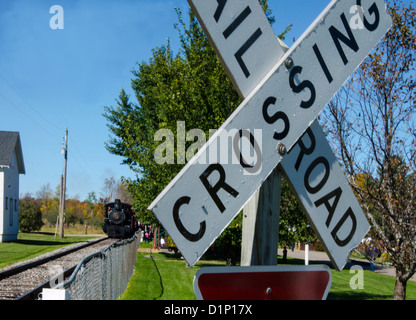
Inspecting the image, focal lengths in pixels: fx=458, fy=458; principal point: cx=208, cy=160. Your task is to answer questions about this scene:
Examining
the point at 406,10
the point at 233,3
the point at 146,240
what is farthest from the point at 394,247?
the point at 146,240

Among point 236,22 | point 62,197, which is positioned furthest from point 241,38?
point 62,197

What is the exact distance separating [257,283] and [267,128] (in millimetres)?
650

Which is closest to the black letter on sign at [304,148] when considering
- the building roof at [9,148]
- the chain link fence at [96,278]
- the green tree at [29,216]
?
the chain link fence at [96,278]

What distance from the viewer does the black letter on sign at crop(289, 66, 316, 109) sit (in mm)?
1904

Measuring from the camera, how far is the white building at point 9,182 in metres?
36.2

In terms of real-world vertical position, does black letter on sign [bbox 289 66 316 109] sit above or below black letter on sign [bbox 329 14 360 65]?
below

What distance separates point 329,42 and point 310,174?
1.90 feet

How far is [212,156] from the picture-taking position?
1678 mm

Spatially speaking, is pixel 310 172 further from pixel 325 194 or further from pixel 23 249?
pixel 23 249

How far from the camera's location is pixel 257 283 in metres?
1.92

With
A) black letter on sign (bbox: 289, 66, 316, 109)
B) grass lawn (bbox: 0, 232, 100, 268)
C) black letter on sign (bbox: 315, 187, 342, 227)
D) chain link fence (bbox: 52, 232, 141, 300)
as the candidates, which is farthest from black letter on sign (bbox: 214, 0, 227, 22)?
grass lawn (bbox: 0, 232, 100, 268)

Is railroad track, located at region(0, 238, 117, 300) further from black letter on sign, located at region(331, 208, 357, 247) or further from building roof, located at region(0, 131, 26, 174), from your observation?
building roof, located at region(0, 131, 26, 174)

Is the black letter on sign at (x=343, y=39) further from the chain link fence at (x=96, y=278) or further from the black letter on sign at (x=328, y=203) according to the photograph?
the chain link fence at (x=96, y=278)
